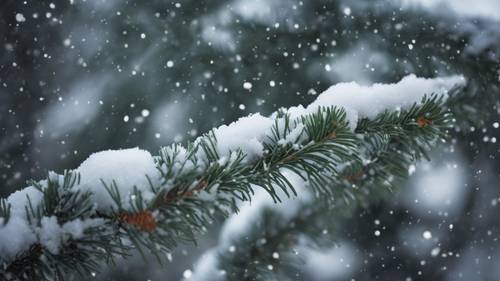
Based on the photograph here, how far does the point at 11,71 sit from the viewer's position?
4523 mm

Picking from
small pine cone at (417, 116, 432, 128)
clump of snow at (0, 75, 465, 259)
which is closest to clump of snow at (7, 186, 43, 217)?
clump of snow at (0, 75, 465, 259)

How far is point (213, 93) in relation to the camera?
12.0ft

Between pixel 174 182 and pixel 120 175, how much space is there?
61mm

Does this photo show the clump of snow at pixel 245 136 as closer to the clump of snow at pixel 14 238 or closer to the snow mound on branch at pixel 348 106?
the snow mound on branch at pixel 348 106

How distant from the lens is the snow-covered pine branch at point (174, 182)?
475 mm

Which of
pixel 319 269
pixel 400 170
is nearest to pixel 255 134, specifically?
pixel 400 170

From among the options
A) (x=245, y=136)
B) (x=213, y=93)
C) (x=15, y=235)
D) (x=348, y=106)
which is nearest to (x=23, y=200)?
(x=15, y=235)

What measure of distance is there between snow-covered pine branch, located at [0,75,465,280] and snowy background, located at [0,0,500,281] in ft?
6.69

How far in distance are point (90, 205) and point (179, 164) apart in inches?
3.8

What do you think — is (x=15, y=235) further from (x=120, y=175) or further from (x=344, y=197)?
(x=344, y=197)

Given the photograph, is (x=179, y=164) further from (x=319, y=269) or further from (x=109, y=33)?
(x=319, y=269)

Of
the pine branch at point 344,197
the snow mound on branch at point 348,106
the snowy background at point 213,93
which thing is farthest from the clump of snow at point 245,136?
the snowy background at point 213,93

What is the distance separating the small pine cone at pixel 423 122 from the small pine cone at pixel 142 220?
0.35 meters

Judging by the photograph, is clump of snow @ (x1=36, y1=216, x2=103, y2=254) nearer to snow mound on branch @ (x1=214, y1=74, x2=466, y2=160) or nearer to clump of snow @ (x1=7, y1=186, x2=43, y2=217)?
clump of snow @ (x1=7, y1=186, x2=43, y2=217)
